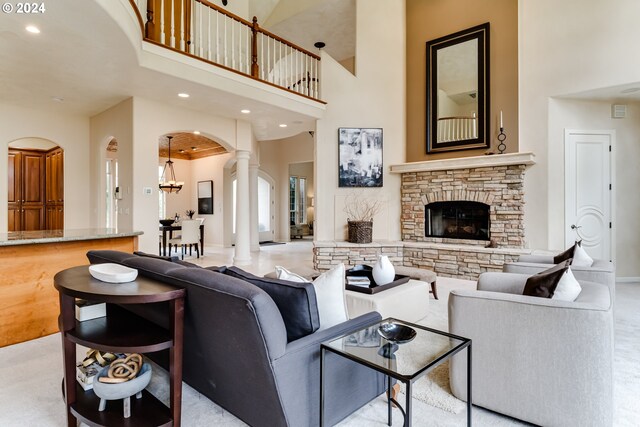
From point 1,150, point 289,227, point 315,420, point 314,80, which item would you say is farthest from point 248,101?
point 289,227

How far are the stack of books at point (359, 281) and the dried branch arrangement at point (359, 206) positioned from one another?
3105 millimetres

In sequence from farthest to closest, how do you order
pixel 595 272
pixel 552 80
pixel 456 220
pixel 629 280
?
pixel 456 220 < pixel 629 280 < pixel 552 80 < pixel 595 272

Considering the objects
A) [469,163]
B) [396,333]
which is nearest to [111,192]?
[469,163]

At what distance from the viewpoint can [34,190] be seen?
7.31m

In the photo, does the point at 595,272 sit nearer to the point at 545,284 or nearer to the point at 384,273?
the point at 545,284

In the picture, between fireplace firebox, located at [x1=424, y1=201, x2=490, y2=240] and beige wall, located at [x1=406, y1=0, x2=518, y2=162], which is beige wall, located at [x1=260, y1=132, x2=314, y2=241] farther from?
fireplace firebox, located at [x1=424, y1=201, x2=490, y2=240]

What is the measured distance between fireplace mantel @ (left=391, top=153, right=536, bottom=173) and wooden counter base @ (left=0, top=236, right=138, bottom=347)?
5067mm

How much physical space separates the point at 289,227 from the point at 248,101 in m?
6.62

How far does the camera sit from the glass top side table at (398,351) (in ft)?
4.43

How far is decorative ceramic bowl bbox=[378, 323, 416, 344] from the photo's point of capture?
1631 mm

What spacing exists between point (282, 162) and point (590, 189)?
26.6ft

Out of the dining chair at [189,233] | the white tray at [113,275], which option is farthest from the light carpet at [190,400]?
the dining chair at [189,233]

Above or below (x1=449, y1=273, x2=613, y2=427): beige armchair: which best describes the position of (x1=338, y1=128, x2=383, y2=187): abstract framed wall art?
above

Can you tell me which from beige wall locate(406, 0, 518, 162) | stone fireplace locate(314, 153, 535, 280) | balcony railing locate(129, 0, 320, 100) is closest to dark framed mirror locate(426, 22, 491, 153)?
beige wall locate(406, 0, 518, 162)
